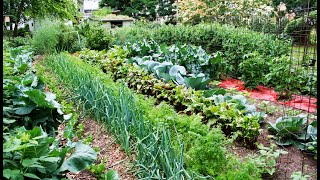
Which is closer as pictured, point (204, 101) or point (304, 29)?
point (204, 101)

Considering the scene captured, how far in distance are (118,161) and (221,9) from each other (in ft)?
38.3

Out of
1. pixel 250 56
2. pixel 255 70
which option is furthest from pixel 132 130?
pixel 250 56

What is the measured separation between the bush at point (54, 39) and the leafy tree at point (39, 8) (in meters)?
5.57

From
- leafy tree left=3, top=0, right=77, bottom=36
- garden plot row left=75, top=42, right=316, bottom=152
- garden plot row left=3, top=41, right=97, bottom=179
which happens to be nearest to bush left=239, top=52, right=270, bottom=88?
garden plot row left=75, top=42, right=316, bottom=152

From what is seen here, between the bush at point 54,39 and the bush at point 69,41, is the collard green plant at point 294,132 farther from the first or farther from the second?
the bush at point 69,41

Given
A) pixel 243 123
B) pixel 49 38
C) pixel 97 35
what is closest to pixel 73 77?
pixel 243 123

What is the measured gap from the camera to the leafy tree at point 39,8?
15.3 metres

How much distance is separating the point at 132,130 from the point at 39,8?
47.4 feet

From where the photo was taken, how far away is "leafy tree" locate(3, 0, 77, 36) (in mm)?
15305

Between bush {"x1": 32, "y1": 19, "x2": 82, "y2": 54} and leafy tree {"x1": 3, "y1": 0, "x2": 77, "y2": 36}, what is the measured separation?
219 inches

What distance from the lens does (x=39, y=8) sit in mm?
15383

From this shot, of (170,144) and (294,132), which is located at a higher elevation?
(170,144)

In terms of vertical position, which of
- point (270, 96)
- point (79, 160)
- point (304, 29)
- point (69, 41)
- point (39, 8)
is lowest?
point (270, 96)

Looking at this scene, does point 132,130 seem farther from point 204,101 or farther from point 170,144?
point 204,101
